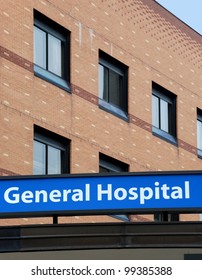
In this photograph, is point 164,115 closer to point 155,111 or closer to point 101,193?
point 155,111

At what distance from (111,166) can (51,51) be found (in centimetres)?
468

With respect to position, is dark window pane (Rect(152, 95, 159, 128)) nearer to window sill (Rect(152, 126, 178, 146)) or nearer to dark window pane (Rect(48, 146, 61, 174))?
window sill (Rect(152, 126, 178, 146))

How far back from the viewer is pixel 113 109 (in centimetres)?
3544


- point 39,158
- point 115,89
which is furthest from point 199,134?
point 39,158

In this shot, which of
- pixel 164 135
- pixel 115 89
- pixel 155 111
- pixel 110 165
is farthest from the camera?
pixel 164 135

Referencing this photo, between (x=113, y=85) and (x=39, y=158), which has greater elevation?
(x=113, y=85)

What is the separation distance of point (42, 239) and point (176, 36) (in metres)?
22.8

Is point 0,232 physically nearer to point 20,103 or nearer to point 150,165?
point 20,103

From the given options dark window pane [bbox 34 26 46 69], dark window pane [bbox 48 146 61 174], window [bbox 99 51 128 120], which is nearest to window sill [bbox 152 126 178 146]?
window [bbox 99 51 128 120]

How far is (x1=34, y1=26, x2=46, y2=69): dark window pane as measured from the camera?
3203cm

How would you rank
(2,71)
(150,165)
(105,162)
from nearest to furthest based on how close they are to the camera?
(2,71) < (105,162) < (150,165)

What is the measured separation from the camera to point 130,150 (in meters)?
36.0

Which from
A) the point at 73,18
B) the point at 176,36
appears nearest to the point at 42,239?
the point at 73,18
